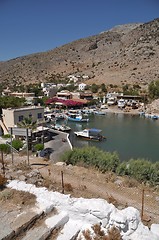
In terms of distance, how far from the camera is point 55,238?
19.0 feet

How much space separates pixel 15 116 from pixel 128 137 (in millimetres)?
18070

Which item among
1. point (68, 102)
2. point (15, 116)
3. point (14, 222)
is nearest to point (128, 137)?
point (15, 116)

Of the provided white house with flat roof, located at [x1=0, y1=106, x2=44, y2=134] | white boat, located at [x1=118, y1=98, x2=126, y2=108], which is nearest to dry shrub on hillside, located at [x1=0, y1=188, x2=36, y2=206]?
white house with flat roof, located at [x1=0, y1=106, x2=44, y2=134]

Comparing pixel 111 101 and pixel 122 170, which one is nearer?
pixel 122 170

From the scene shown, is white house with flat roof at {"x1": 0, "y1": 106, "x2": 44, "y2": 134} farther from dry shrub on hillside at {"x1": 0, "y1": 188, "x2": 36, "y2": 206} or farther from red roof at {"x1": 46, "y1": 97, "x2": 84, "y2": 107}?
red roof at {"x1": 46, "y1": 97, "x2": 84, "y2": 107}

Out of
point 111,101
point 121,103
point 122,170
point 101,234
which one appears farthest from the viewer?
point 111,101

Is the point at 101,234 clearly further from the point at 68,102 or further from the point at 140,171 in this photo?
the point at 68,102

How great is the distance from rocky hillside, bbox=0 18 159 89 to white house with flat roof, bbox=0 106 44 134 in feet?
203

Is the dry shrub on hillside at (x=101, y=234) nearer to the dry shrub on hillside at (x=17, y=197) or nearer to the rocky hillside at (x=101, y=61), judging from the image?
the dry shrub on hillside at (x=17, y=197)

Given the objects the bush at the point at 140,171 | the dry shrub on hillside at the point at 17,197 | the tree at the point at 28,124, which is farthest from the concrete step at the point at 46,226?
the tree at the point at 28,124

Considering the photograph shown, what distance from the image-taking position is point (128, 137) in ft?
121

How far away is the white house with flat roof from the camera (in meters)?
26.3

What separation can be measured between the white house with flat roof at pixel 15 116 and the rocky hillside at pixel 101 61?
6195cm

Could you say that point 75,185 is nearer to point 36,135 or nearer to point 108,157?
point 108,157
